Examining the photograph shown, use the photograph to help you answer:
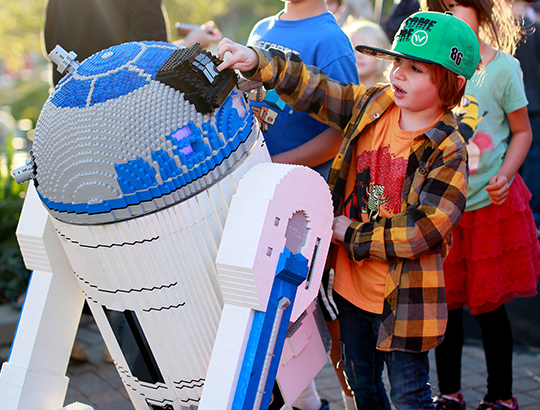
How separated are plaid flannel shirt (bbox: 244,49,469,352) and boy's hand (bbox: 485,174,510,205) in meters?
0.63

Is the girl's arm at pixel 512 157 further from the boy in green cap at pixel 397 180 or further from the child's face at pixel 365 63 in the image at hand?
the child's face at pixel 365 63

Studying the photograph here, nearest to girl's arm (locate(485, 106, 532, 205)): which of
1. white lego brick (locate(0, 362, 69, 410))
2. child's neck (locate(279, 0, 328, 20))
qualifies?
child's neck (locate(279, 0, 328, 20))

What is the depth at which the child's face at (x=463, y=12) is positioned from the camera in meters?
2.12

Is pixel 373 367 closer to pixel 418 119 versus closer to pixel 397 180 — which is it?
pixel 397 180

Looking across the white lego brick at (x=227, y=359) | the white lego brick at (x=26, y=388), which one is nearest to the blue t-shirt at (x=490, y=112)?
the white lego brick at (x=227, y=359)

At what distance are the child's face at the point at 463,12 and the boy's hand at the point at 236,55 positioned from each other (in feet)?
3.27

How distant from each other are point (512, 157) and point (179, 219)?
1.60 meters

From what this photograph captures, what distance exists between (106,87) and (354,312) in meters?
1.03

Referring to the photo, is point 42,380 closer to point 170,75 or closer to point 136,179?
point 136,179

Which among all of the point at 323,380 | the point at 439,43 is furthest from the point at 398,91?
the point at 323,380

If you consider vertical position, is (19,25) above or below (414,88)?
above

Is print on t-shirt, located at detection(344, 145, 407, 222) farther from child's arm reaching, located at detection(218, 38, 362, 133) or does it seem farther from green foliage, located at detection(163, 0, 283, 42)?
green foliage, located at detection(163, 0, 283, 42)

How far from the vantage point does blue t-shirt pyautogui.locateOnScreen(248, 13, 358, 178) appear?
1.84 m

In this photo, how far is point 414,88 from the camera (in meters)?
1.60
